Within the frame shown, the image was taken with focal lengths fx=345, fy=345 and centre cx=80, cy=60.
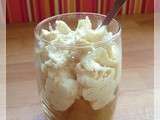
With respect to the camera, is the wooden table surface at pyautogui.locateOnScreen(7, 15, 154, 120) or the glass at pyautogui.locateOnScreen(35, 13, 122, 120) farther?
the wooden table surface at pyautogui.locateOnScreen(7, 15, 154, 120)

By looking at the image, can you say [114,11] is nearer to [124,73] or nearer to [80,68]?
[80,68]

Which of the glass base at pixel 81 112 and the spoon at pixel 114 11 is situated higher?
the spoon at pixel 114 11

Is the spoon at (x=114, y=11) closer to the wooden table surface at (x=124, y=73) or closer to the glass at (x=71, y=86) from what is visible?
the glass at (x=71, y=86)

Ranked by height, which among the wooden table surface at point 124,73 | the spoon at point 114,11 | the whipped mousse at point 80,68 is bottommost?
the wooden table surface at point 124,73

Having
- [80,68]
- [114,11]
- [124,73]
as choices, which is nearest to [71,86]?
[80,68]

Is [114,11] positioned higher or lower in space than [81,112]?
higher

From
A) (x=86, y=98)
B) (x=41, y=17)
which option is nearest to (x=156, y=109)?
(x=86, y=98)

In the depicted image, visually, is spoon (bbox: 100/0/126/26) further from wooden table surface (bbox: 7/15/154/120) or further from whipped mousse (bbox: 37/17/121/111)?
wooden table surface (bbox: 7/15/154/120)

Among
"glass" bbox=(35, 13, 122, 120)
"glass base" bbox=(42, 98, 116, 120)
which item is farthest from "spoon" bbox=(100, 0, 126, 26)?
"glass base" bbox=(42, 98, 116, 120)

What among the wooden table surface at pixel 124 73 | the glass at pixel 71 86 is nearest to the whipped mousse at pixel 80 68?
the glass at pixel 71 86
